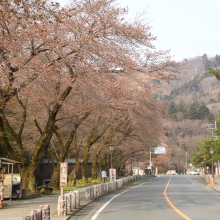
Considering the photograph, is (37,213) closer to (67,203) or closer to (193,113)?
(67,203)

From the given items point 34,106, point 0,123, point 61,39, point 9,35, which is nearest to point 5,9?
point 9,35

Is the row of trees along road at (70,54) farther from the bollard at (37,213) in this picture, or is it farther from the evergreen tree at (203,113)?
the evergreen tree at (203,113)

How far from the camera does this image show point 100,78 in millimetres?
16547

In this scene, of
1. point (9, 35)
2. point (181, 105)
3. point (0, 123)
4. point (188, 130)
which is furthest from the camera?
point (181, 105)

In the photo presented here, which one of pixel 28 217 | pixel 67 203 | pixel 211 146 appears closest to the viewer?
pixel 28 217

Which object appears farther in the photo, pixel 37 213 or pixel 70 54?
pixel 70 54

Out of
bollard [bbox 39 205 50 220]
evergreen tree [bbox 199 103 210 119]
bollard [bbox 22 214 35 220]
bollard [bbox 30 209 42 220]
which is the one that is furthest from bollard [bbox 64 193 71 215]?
evergreen tree [bbox 199 103 210 119]

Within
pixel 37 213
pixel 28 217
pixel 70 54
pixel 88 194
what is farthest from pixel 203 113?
pixel 28 217

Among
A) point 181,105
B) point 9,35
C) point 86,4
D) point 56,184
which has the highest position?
point 181,105

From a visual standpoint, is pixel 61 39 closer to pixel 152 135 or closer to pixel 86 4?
pixel 86 4

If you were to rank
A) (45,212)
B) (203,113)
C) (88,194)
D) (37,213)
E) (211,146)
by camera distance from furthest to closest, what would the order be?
(203,113) < (211,146) < (88,194) < (45,212) < (37,213)

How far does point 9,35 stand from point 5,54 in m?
0.69

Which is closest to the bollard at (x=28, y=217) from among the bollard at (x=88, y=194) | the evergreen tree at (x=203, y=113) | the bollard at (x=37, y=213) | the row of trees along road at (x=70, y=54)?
the bollard at (x=37, y=213)

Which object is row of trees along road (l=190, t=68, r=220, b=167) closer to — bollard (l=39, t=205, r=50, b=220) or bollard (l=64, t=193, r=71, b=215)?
bollard (l=64, t=193, r=71, b=215)
